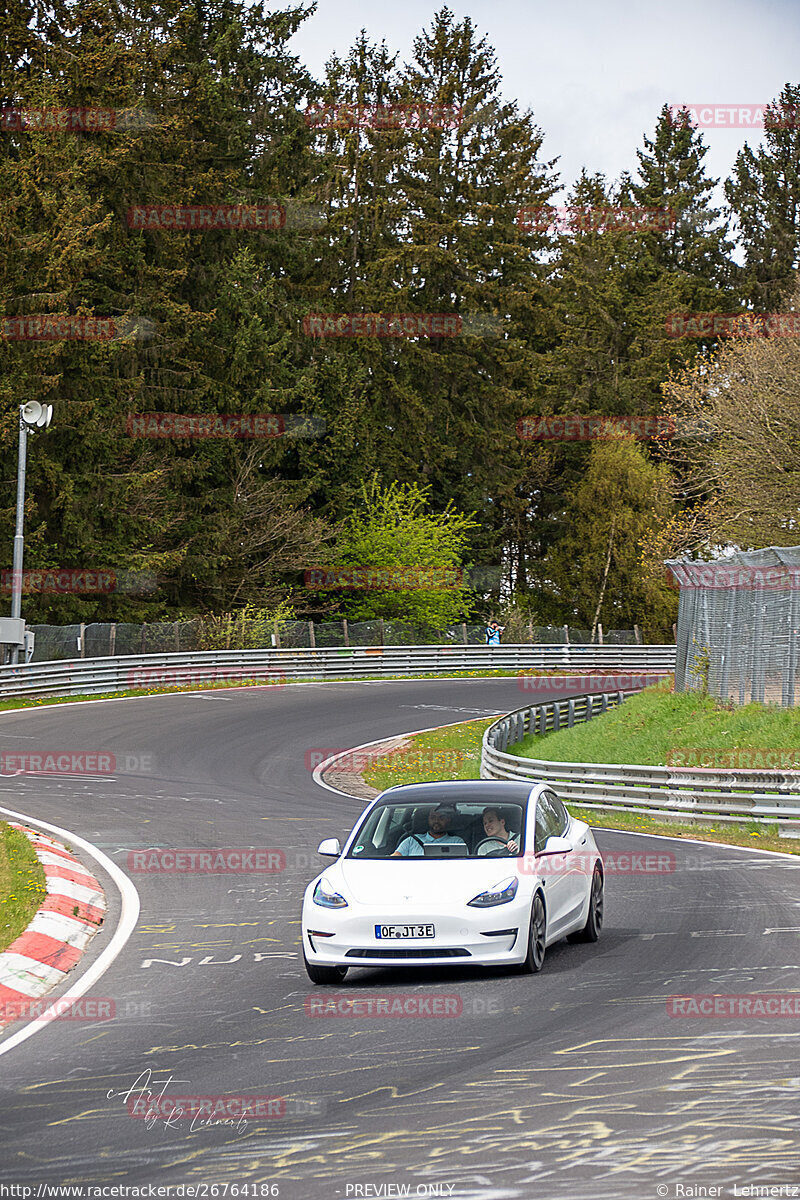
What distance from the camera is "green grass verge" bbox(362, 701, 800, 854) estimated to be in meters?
20.2

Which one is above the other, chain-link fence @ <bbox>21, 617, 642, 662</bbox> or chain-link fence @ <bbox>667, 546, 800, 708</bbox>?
chain-link fence @ <bbox>667, 546, 800, 708</bbox>

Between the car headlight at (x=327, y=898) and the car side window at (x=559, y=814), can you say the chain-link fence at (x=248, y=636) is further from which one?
the car headlight at (x=327, y=898)

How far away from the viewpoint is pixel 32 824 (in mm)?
19516

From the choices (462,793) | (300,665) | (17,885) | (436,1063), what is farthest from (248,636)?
(436,1063)

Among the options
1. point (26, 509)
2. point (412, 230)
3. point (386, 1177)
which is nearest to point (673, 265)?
point (412, 230)

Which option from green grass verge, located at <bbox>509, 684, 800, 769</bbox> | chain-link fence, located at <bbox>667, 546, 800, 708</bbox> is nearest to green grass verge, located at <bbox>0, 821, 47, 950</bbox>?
green grass verge, located at <bbox>509, 684, 800, 769</bbox>

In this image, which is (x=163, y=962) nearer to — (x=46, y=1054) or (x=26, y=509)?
(x=46, y=1054)

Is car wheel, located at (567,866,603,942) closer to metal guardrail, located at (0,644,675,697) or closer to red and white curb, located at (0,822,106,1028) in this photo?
red and white curb, located at (0,822,106,1028)

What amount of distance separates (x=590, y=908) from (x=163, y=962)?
3392 millimetres

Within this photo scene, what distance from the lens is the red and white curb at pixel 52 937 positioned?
1007 centimetres

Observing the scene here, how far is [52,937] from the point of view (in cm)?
1178

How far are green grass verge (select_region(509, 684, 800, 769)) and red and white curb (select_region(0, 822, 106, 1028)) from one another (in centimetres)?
1300

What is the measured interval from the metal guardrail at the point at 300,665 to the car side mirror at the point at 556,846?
98.2 ft

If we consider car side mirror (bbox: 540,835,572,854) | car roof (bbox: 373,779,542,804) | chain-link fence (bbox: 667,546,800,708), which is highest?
chain-link fence (bbox: 667,546,800,708)
